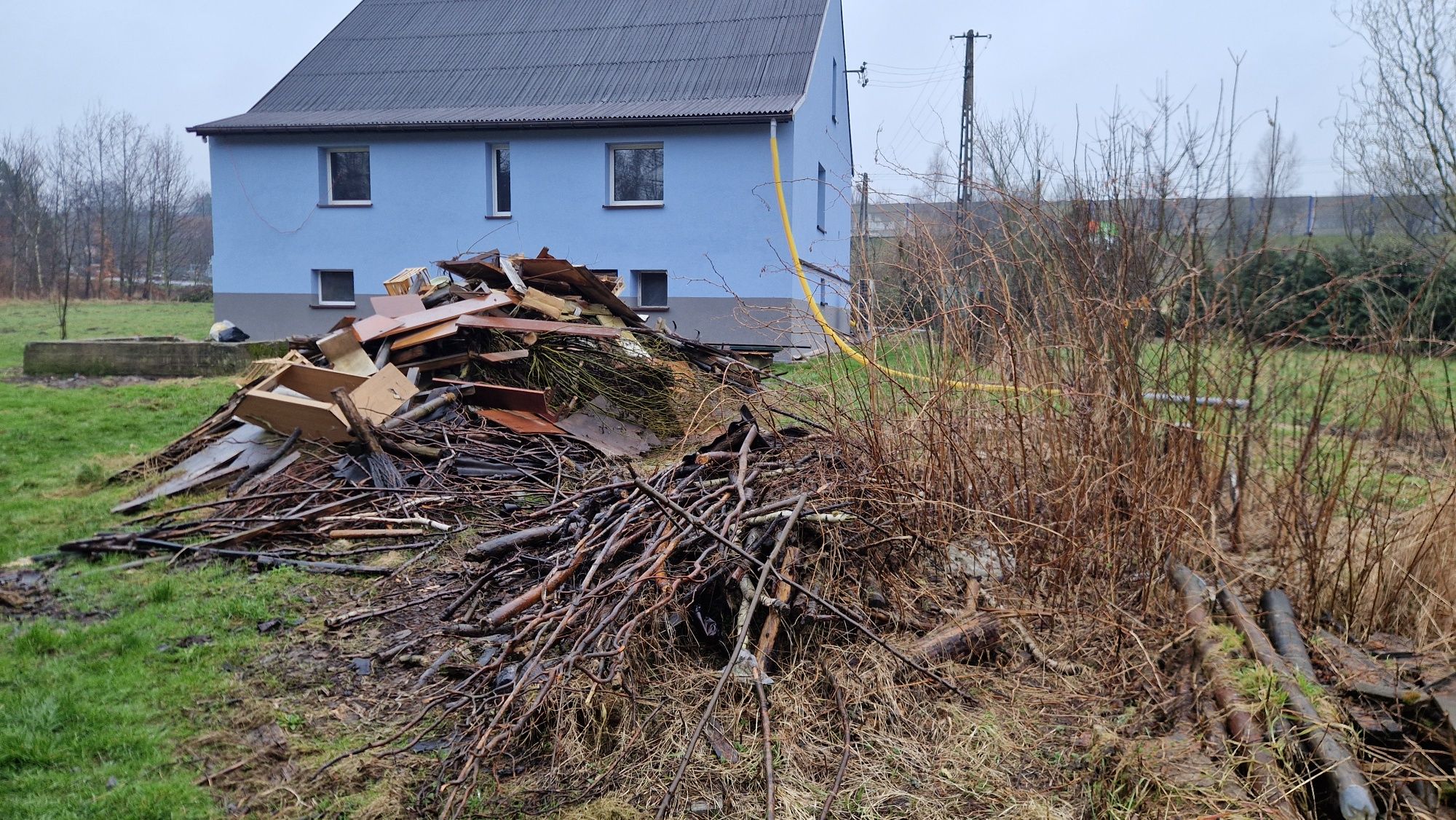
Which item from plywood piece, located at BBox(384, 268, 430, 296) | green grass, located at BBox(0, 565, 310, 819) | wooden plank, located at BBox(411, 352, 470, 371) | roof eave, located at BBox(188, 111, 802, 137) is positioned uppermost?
roof eave, located at BBox(188, 111, 802, 137)

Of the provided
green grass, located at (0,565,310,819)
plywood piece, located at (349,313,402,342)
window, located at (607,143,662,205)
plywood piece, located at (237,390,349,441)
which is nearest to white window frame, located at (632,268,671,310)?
window, located at (607,143,662,205)

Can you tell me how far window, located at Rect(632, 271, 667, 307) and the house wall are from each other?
191 millimetres

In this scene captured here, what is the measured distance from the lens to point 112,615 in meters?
4.75

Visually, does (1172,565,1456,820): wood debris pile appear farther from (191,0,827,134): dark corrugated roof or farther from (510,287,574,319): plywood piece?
(191,0,827,134): dark corrugated roof

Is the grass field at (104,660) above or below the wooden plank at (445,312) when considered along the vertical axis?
below

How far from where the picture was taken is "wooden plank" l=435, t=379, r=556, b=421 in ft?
26.7

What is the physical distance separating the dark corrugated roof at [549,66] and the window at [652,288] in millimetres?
3015

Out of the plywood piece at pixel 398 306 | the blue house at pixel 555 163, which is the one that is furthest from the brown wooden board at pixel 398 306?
the blue house at pixel 555 163

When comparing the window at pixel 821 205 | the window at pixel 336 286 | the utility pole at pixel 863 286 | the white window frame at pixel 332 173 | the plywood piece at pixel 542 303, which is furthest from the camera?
the window at pixel 336 286

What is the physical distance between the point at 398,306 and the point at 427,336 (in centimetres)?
93

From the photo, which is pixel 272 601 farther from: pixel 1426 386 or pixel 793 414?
pixel 1426 386

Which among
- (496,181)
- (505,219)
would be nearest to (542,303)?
(505,219)

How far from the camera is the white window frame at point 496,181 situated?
18.8 metres

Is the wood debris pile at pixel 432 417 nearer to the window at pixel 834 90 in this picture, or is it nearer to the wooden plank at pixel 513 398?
the wooden plank at pixel 513 398
